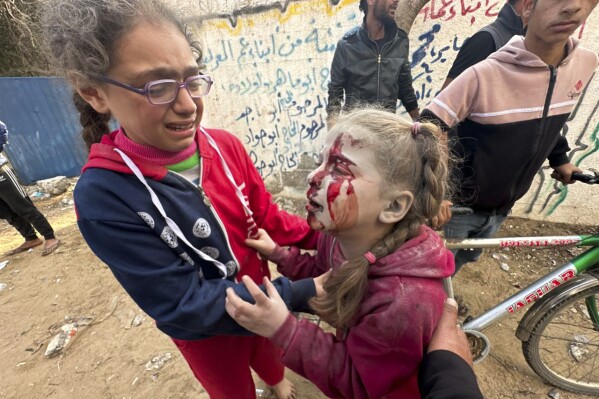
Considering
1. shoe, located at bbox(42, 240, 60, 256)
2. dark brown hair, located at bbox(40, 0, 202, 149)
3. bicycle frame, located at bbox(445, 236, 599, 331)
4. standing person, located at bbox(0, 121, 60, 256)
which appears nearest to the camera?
dark brown hair, located at bbox(40, 0, 202, 149)

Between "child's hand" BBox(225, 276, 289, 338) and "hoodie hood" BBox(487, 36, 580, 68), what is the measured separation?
164cm

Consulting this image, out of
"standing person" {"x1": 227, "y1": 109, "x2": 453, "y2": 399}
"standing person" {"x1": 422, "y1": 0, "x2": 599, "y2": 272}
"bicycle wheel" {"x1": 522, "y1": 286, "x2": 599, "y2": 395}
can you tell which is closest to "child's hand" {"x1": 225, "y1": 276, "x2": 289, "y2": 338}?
"standing person" {"x1": 227, "y1": 109, "x2": 453, "y2": 399}

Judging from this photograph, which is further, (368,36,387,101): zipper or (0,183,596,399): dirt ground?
(368,36,387,101): zipper

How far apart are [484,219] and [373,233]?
130cm

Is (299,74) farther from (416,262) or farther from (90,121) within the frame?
(416,262)

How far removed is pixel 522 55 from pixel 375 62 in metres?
1.60

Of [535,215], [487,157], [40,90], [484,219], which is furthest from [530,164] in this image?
[40,90]

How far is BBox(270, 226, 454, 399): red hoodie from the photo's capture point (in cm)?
96

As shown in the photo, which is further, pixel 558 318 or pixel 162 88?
pixel 558 318

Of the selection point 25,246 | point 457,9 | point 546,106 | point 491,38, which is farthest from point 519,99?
point 25,246

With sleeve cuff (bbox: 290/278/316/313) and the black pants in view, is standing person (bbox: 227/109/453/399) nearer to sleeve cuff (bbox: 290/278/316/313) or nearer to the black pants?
sleeve cuff (bbox: 290/278/316/313)

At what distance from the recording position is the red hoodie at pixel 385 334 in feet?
3.14

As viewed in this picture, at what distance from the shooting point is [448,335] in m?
1.04

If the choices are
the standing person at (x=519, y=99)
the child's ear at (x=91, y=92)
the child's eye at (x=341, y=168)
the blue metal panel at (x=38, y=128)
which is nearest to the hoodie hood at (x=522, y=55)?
the standing person at (x=519, y=99)
